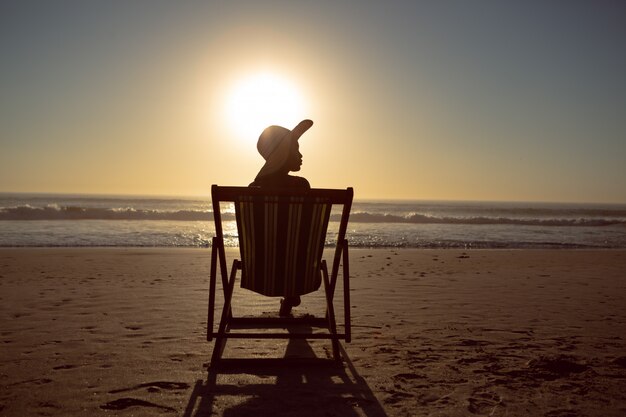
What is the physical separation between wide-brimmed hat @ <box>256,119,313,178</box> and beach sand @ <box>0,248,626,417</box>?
4.77ft

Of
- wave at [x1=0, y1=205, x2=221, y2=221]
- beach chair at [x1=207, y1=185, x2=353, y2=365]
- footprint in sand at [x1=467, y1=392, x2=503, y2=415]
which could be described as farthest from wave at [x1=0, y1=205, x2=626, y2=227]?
footprint in sand at [x1=467, y1=392, x2=503, y2=415]

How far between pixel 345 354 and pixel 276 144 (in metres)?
1.72

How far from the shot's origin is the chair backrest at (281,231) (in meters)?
3.69

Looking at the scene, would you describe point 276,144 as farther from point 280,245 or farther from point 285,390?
point 285,390

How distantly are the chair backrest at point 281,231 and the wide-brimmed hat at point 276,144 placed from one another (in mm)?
571

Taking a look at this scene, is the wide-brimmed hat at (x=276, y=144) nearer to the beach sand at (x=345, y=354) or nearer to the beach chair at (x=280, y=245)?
the beach chair at (x=280, y=245)

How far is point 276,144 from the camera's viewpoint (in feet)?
14.0

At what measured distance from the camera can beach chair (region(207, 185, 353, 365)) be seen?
3686 millimetres

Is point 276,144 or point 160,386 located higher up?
point 276,144

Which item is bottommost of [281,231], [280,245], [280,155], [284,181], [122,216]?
[122,216]

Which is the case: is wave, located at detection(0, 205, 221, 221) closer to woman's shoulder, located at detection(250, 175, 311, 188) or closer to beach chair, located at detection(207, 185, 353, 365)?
woman's shoulder, located at detection(250, 175, 311, 188)

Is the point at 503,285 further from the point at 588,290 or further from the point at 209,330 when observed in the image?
the point at 209,330

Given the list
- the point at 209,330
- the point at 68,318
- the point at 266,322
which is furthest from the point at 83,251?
the point at 209,330

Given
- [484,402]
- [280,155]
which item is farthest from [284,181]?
[484,402]
